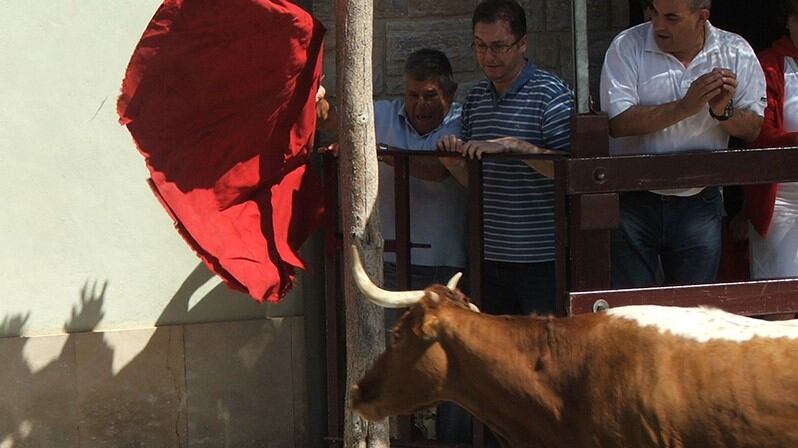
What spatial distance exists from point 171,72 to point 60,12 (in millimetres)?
1105

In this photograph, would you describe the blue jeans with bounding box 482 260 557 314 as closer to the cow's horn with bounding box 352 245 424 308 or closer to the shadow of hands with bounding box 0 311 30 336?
the cow's horn with bounding box 352 245 424 308

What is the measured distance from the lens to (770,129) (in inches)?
252

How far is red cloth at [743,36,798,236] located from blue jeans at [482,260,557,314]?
93 cm

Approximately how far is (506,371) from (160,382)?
7.73ft

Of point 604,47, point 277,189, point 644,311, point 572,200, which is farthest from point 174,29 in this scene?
point 604,47

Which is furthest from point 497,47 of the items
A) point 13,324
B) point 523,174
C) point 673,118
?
point 13,324

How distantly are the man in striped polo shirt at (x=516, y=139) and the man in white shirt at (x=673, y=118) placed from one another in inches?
11.1

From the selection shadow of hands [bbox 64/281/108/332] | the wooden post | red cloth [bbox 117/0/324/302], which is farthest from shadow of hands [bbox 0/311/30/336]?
the wooden post

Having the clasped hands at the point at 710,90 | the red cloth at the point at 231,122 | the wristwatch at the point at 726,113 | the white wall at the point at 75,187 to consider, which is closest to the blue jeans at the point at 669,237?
the wristwatch at the point at 726,113

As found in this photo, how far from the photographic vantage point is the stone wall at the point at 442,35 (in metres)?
7.38

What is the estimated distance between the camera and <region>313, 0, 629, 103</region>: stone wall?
738cm

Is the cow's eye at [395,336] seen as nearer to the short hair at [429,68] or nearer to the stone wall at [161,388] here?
the short hair at [429,68]

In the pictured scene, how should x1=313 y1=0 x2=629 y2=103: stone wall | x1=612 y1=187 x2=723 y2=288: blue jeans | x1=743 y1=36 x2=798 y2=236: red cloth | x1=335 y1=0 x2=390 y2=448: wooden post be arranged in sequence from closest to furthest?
x1=335 y1=0 x2=390 y2=448: wooden post → x1=612 y1=187 x2=723 y2=288: blue jeans → x1=743 y1=36 x2=798 y2=236: red cloth → x1=313 y1=0 x2=629 y2=103: stone wall

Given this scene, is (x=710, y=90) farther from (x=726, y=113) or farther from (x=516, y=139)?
(x=516, y=139)
